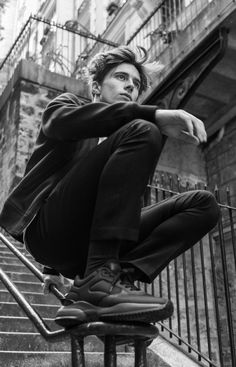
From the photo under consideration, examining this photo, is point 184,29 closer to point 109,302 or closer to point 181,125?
point 181,125

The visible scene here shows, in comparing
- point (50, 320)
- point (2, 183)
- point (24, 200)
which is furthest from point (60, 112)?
point (2, 183)

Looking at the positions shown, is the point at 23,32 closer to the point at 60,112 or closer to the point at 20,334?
the point at 20,334

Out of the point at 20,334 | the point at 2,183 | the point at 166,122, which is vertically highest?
the point at 2,183

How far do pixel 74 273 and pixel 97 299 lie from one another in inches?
11.6

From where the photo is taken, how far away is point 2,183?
7758 millimetres

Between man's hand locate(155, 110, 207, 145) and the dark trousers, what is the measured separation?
1.6 inches

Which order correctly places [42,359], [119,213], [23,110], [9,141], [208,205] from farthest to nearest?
[9,141] → [23,110] → [42,359] → [208,205] → [119,213]

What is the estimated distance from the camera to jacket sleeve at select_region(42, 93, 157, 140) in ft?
4.53

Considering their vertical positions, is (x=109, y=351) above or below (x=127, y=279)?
below

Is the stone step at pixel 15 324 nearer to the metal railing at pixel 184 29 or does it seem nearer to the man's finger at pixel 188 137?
the man's finger at pixel 188 137

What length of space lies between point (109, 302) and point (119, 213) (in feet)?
0.81

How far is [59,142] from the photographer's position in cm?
151

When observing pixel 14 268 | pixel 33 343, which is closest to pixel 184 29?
pixel 14 268

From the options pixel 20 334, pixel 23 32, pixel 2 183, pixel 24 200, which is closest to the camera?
pixel 24 200
